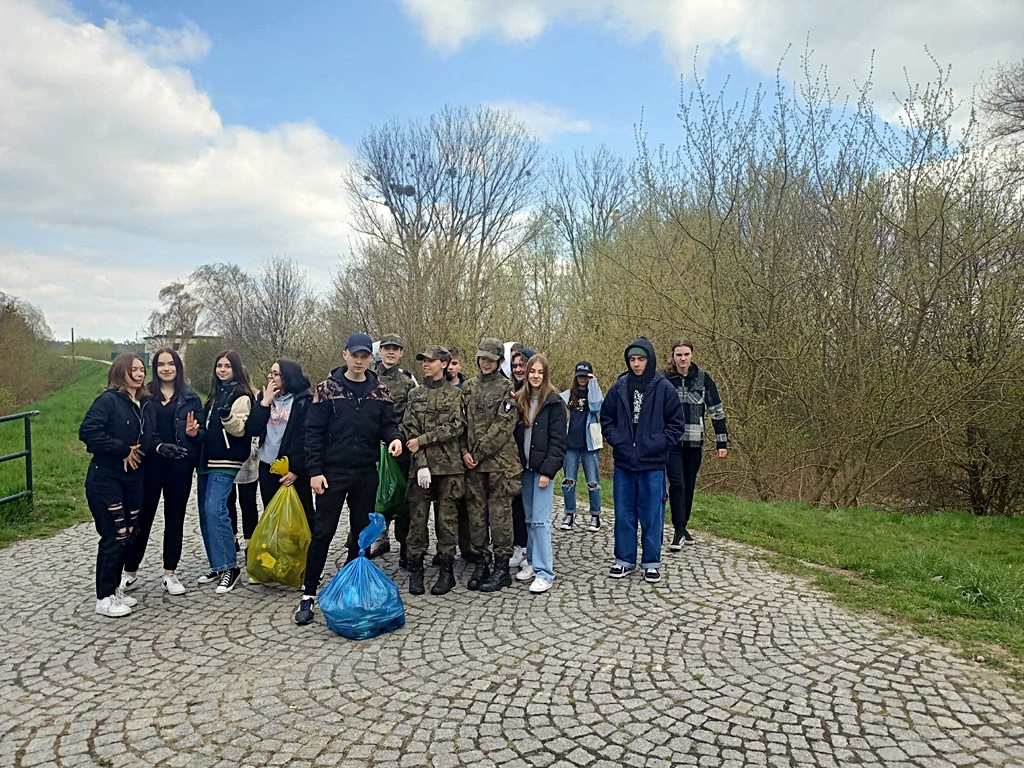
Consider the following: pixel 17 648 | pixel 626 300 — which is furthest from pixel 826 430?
pixel 17 648

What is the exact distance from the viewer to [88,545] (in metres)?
6.50

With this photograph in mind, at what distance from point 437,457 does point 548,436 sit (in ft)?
2.87

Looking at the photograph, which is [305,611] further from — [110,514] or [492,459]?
[492,459]

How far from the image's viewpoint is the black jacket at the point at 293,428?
507cm

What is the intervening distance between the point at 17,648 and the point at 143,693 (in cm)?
125

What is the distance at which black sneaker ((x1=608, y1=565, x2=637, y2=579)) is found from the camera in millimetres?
5406

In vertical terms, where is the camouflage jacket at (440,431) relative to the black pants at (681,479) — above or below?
above

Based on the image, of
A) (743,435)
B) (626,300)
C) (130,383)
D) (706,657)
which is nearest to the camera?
(706,657)

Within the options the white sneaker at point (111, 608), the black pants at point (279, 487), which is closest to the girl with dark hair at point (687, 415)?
the black pants at point (279, 487)

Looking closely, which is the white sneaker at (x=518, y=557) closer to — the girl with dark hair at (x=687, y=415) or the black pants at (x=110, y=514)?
the girl with dark hair at (x=687, y=415)

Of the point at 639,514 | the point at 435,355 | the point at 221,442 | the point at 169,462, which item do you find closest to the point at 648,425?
the point at 639,514

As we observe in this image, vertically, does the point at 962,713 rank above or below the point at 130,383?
below

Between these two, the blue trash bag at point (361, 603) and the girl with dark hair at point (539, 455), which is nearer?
the blue trash bag at point (361, 603)

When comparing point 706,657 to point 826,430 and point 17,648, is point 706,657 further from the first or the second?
point 826,430
